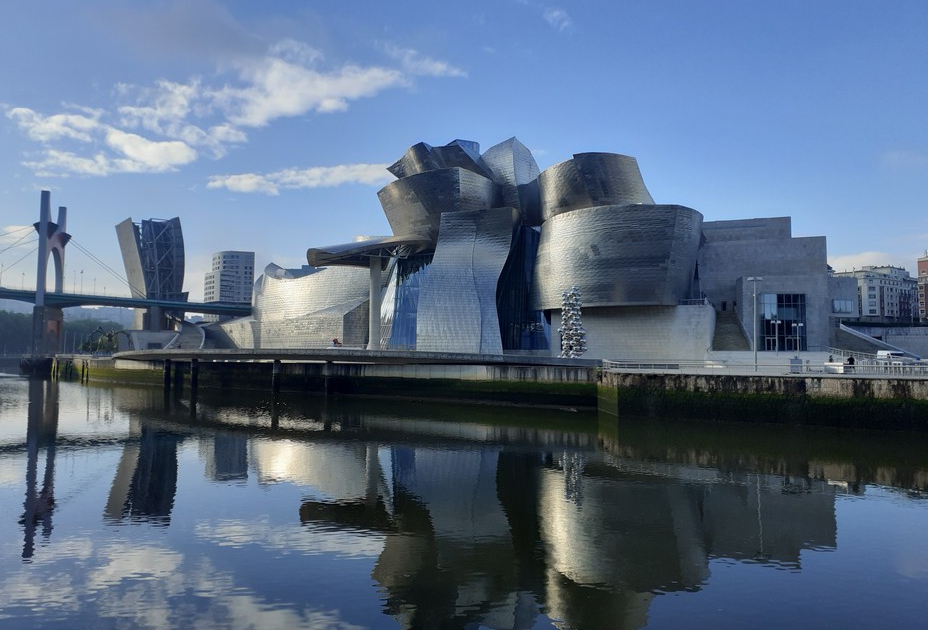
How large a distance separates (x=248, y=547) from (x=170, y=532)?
187 centimetres

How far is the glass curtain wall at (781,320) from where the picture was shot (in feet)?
123

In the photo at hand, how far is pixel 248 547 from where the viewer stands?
10.5 m

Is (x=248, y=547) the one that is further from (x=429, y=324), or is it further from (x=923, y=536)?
(x=429, y=324)

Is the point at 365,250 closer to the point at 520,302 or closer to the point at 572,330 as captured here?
the point at 520,302

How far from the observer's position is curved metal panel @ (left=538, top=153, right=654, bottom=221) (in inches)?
1587

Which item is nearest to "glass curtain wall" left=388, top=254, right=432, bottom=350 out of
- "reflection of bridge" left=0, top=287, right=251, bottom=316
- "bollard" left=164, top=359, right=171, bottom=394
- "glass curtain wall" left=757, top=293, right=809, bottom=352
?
"bollard" left=164, top=359, right=171, bottom=394

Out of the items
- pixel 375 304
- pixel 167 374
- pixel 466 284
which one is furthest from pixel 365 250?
pixel 167 374

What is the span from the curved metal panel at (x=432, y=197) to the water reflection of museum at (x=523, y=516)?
25.3m

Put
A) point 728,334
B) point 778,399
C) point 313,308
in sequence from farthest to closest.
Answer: point 313,308, point 728,334, point 778,399

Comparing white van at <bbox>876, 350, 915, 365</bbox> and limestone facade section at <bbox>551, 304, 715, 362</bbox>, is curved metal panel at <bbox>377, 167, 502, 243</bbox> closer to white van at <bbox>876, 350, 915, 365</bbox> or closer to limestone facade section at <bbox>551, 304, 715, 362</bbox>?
limestone facade section at <bbox>551, 304, 715, 362</bbox>

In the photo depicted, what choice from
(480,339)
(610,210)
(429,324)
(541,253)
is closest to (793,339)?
(610,210)

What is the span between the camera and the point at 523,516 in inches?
494

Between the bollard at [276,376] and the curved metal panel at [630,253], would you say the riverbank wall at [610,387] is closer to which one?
the bollard at [276,376]

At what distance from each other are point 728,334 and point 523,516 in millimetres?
28884
